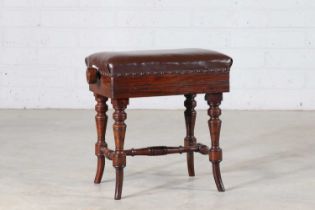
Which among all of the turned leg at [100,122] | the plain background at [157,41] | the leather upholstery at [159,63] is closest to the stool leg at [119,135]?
the leather upholstery at [159,63]

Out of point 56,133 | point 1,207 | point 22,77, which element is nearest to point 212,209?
point 1,207

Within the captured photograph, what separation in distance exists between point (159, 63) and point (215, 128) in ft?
1.37

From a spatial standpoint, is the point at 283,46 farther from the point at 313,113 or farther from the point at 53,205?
the point at 53,205

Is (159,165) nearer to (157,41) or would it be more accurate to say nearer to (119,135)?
(119,135)

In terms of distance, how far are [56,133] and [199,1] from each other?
5.28ft

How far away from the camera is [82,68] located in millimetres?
→ 6254

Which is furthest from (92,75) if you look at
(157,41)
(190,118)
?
(157,41)

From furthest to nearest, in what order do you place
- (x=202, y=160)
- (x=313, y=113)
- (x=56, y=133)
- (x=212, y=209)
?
(x=313, y=113) < (x=56, y=133) < (x=202, y=160) < (x=212, y=209)

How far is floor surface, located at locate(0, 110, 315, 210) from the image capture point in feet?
11.5

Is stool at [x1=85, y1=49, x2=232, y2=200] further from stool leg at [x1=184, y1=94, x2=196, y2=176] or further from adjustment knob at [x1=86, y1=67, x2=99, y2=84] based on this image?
stool leg at [x1=184, y1=94, x2=196, y2=176]

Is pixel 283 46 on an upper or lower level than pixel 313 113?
upper

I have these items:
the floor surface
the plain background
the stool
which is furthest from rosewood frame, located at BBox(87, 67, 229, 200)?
the plain background

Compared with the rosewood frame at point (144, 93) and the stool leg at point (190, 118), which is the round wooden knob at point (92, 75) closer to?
the rosewood frame at point (144, 93)

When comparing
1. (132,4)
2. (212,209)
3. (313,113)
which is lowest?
(313,113)
